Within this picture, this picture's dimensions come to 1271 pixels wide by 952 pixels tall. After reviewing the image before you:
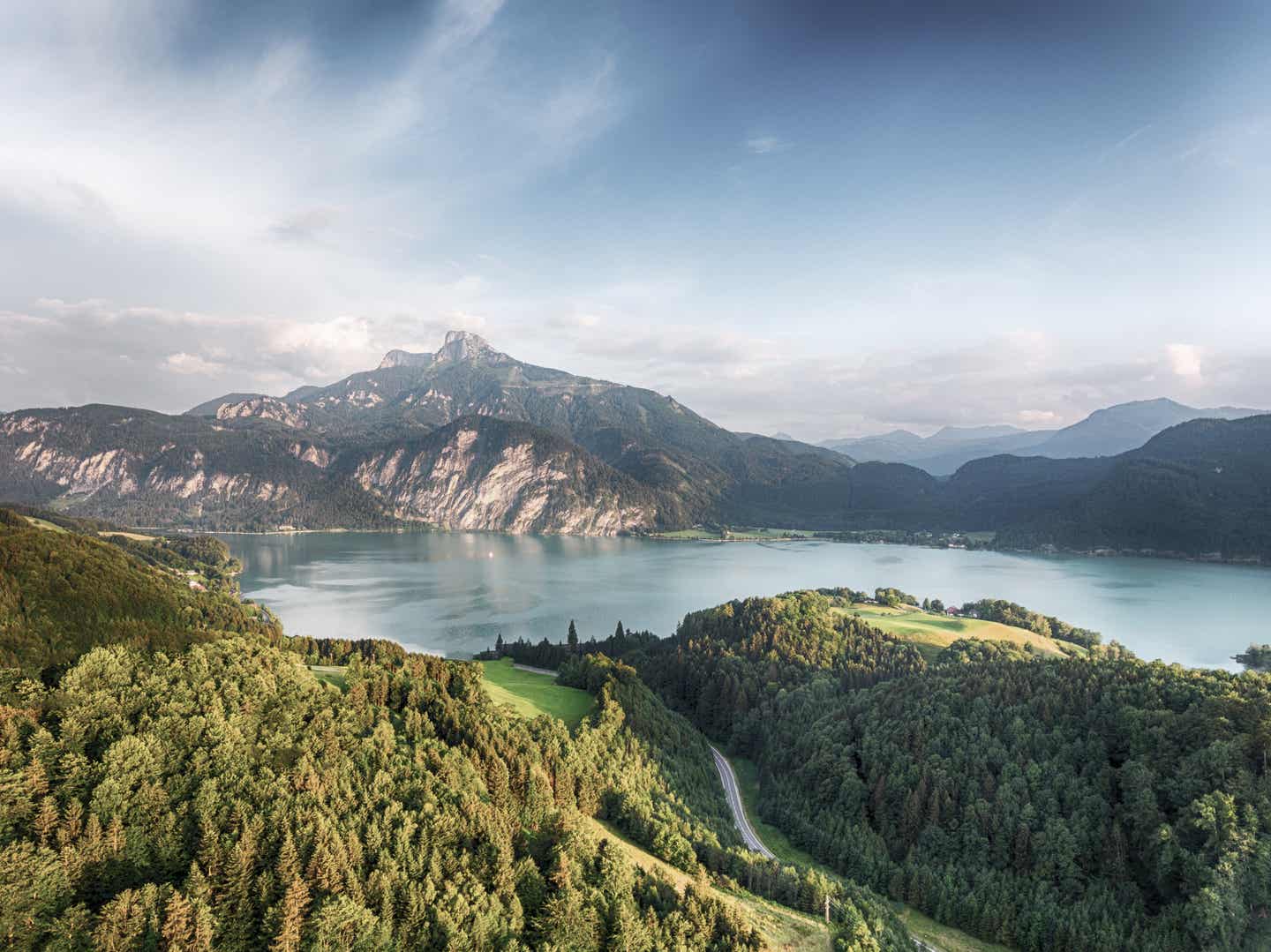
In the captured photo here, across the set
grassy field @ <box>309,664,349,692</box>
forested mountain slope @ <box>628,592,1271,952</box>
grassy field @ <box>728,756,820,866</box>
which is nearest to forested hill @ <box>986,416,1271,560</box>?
forested mountain slope @ <box>628,592,1271,952</box>

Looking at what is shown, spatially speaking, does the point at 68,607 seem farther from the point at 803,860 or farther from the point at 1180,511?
the point at 1180,511

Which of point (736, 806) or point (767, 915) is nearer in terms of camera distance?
point (767, 915)

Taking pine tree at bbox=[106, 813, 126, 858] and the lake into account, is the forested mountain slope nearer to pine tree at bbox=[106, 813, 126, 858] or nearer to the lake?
pine tree at bbox=[106, 813, 126, 858]

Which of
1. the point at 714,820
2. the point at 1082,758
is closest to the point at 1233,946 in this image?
the point at 1082,758

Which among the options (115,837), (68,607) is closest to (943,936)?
(115,837)

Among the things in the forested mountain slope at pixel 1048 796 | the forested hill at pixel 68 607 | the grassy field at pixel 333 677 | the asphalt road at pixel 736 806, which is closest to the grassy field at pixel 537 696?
the grassy field at pixel 333 677
